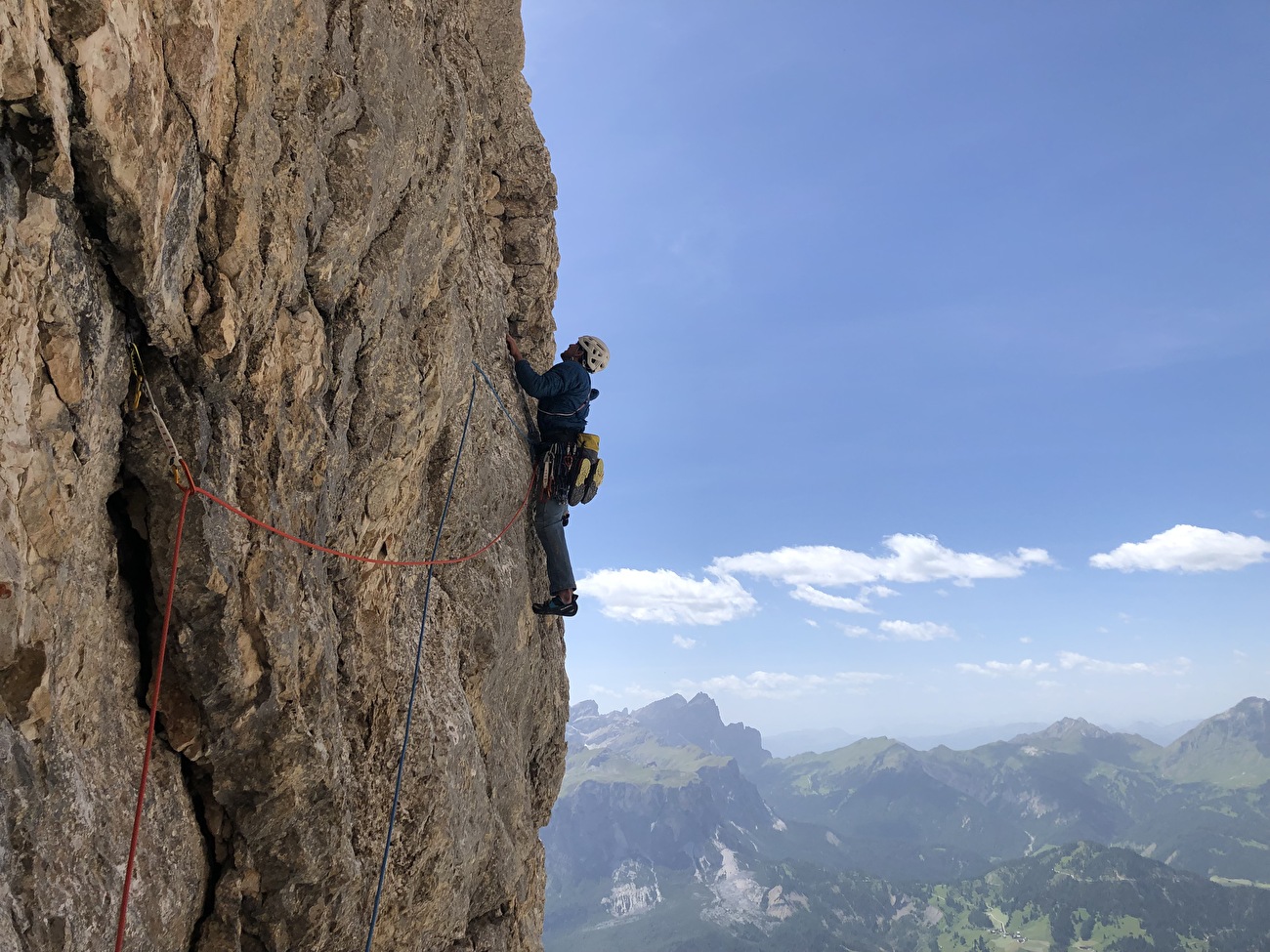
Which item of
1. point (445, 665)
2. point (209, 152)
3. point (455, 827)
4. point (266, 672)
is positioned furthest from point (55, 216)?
point (455, 827)

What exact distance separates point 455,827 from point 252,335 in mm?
6135

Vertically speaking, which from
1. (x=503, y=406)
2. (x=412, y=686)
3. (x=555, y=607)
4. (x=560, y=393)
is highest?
(x=560, y=393)

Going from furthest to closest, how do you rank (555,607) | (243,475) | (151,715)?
(555,607) < (243,475) < (151,715)

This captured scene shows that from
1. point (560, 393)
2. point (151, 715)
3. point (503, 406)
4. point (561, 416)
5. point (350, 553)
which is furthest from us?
point (561, 416)

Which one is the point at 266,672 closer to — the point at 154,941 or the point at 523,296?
the point at 154,941

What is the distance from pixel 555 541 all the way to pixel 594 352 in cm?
307

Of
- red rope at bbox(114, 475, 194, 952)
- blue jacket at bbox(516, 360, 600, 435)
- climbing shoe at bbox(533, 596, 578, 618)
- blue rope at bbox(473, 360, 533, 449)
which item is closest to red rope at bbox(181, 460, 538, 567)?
red rope at bbox(114, 475, 194, 952)

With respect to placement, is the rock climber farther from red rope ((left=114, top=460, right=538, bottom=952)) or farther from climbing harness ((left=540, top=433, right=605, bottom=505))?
red rope ((left=114, top=460, right=538, bottom=952))

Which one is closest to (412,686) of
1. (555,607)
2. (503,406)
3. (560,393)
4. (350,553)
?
(350,553)

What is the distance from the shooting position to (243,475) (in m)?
5.88

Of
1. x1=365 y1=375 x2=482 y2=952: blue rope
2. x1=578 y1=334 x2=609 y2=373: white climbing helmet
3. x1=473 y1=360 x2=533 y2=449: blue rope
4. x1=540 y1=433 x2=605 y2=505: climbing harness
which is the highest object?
x1=578 y1=334 x2=609 y2=373: white climbing helmet

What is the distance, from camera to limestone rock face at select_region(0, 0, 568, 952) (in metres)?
3.96

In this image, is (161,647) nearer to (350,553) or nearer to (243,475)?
(243,475)

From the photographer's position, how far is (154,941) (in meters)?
5.31
